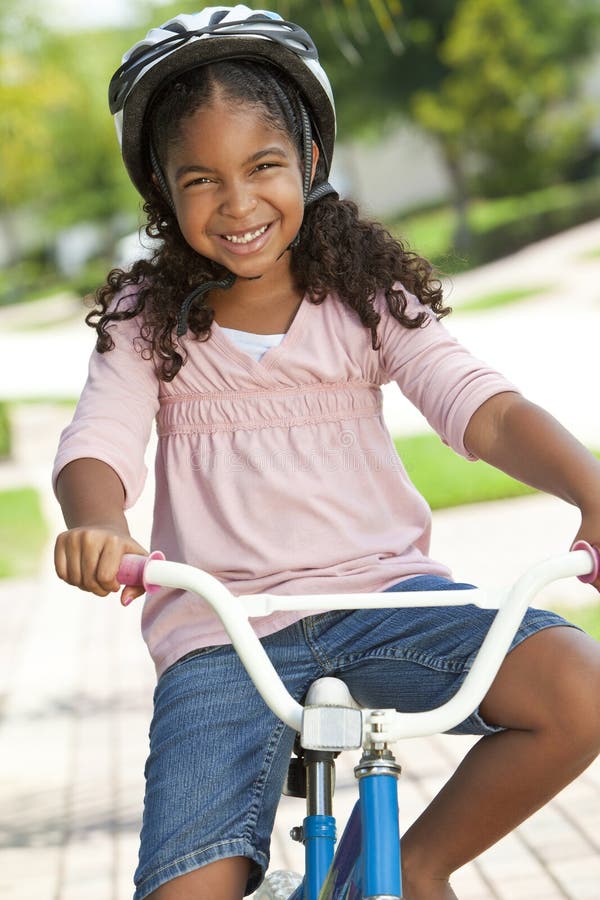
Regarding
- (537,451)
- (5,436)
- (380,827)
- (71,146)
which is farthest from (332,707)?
(71,146)

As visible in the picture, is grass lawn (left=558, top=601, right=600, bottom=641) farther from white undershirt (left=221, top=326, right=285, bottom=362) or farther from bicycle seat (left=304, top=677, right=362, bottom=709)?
bicycle seat (left=304, top=677, right=362, bottom=709)

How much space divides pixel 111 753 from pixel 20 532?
4.49 meters

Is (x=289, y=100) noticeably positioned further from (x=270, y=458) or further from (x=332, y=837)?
(x=332, y=837)

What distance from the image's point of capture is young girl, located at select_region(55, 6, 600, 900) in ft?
7.06

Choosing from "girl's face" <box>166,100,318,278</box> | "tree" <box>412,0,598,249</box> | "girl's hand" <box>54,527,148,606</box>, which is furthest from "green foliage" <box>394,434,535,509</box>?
"tree" <box>412,0,598,249</box>

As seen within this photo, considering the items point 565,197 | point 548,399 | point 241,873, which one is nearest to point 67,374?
point 548,399

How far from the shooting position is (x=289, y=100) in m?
2.57

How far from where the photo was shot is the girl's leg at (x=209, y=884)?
2.13m

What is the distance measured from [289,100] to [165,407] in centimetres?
61

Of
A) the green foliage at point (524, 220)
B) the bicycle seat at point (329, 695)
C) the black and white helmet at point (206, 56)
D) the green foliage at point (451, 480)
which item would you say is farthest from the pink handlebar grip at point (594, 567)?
the green foliage at point (524, 220)

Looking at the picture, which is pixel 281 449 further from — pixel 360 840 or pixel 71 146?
pixel 71 146

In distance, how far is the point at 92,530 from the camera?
6.56 feet

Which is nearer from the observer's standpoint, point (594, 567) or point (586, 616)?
point (594, 567)

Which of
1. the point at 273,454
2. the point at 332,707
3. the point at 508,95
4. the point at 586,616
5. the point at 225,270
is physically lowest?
the point at 332,707
